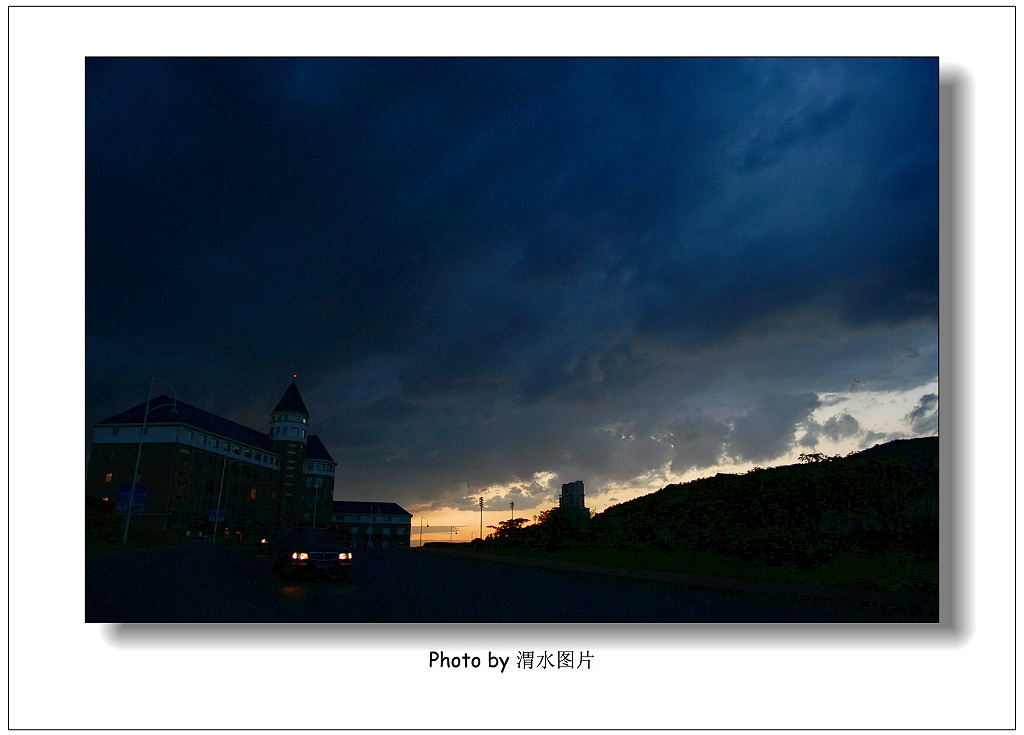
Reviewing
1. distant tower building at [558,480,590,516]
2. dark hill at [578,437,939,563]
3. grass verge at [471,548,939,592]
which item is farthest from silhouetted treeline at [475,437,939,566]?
distant tower building at [558,480,590,516]

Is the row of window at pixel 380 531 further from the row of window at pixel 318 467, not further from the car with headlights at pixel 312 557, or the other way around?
the car with headlights at pixel 312 557

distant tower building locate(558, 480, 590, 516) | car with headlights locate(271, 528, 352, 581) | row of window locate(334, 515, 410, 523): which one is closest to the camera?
car with headlights locate(271, 528, 352, 581)

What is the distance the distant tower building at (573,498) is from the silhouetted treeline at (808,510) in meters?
6.90

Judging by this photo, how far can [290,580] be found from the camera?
786 inches

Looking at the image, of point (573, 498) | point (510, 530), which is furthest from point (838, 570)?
point (510, 530)

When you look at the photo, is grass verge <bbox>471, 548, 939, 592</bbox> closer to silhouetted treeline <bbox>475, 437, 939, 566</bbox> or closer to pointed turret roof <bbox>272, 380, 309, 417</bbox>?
silhouetted treeline <bbox>475, 437, 939, 566</bbox>

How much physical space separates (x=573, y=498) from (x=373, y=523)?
97.6m

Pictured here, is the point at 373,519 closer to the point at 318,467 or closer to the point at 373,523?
the point at 373,523

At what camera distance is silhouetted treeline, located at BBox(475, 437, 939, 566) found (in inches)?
944

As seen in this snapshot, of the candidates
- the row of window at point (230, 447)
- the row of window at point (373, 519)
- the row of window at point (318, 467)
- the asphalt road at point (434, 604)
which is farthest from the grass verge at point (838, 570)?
the row of window at point (373, 519)

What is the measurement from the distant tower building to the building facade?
3918 cm
